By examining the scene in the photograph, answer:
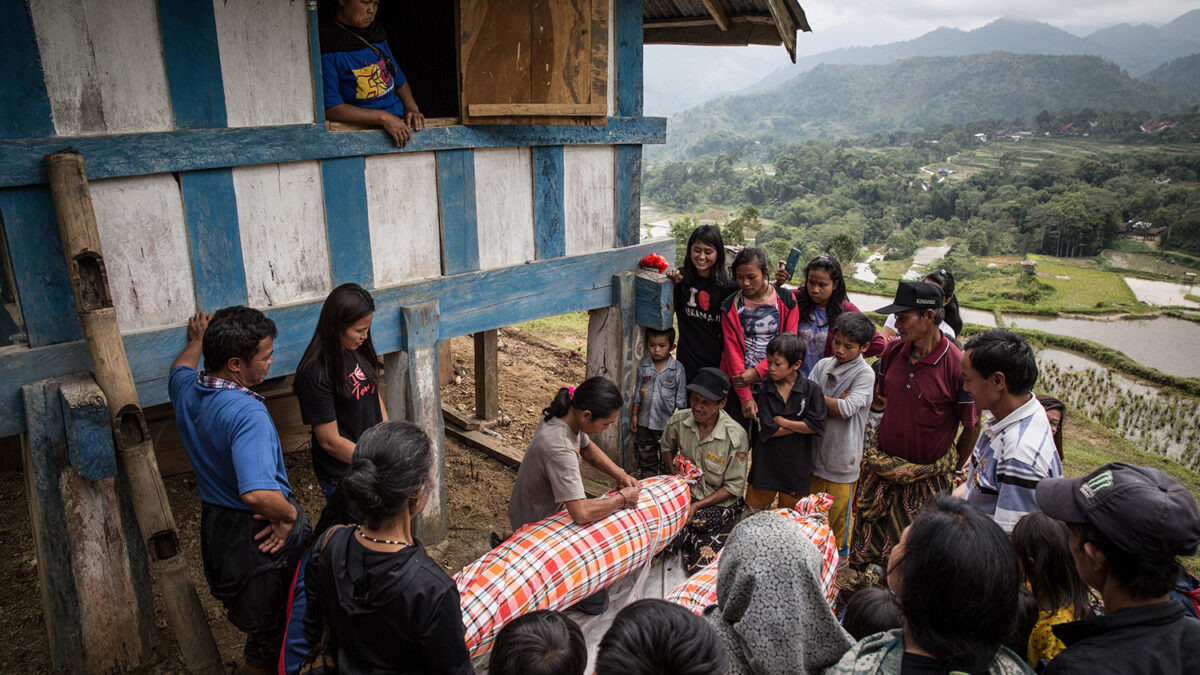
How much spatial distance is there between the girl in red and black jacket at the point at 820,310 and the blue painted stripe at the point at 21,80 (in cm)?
416

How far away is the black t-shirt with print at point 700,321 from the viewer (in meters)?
5.23

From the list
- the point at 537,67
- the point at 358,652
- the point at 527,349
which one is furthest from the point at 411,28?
the point at 358,652

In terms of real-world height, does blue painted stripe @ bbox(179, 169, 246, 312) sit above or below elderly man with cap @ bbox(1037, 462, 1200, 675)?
above

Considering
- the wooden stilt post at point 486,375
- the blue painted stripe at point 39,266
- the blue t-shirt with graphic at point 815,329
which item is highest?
the blue painted stripe at point 39,266

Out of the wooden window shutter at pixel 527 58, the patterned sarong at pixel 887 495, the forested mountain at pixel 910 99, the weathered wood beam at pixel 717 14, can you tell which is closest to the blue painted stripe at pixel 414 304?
the wooden window shutter at pixel 527 58

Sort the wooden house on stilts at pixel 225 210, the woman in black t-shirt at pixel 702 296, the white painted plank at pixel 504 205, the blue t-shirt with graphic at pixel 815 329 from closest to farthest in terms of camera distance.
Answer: the wooden house on stilts at pixel 225 210
the white painted plank at pixel 504 205
the blue t-shirt with graphic at pixel 815 329
the woman in black t-shirt at pixel 702 296

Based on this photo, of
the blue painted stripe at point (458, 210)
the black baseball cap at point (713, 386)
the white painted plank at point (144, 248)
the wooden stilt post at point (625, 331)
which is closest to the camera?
the white painted plank at point (144, 248)

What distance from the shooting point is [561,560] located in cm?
367

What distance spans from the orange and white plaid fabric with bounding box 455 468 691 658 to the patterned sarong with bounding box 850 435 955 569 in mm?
1156

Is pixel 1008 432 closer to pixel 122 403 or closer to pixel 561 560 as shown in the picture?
pixel 561 560

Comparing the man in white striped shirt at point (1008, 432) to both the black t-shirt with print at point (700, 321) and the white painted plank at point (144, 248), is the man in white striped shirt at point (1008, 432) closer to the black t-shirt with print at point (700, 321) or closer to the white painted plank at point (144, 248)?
the black t-shirt with print at point (700, 321)

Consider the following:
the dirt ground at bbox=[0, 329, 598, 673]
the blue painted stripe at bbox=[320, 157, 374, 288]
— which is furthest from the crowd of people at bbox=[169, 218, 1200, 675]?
the dirt ground at bbox=[0, 329, 598, 673]

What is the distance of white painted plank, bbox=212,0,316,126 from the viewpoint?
11.4 feet

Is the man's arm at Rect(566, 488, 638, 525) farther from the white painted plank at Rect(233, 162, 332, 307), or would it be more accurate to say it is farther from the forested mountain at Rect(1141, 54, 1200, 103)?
the forested mountain at Rect(1141, 54, 1200, 103)
